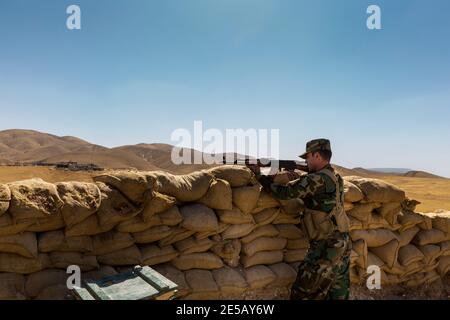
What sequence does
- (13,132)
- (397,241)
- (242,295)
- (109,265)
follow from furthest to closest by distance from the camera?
1. (13,132)
2. (397,241)
3. (242,295)
4. (109,265)

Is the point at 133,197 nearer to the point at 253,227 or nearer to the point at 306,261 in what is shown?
the point at 253,227

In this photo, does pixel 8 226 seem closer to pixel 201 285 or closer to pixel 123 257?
pixel 123 257

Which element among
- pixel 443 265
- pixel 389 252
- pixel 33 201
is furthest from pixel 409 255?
pixel 33 201

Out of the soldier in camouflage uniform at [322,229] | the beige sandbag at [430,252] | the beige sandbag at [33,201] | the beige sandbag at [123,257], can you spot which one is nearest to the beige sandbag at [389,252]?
the beige sandbag at [430,252]

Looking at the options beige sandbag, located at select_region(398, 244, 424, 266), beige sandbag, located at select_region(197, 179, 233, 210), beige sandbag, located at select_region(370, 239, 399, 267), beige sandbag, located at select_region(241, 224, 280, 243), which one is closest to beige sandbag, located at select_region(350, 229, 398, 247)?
beige sandbag, located at select_region(370, 239, 399, 267)

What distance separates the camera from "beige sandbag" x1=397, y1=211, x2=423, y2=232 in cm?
530

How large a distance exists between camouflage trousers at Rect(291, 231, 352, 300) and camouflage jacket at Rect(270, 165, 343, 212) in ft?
1.08

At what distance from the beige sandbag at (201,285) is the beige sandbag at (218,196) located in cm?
71

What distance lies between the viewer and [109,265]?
11.3 ft

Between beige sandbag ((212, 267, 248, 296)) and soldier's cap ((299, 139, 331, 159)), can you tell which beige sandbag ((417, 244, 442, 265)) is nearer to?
soldier's cap ((299, 139, 331, 159))

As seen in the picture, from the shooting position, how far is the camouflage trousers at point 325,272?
12.0ft

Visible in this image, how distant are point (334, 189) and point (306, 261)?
79 centimetres

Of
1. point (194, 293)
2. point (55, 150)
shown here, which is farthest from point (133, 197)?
point (55, 150)

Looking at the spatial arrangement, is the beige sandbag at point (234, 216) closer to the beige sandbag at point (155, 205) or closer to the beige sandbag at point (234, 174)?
the beige sandbag at point (234, 174)
